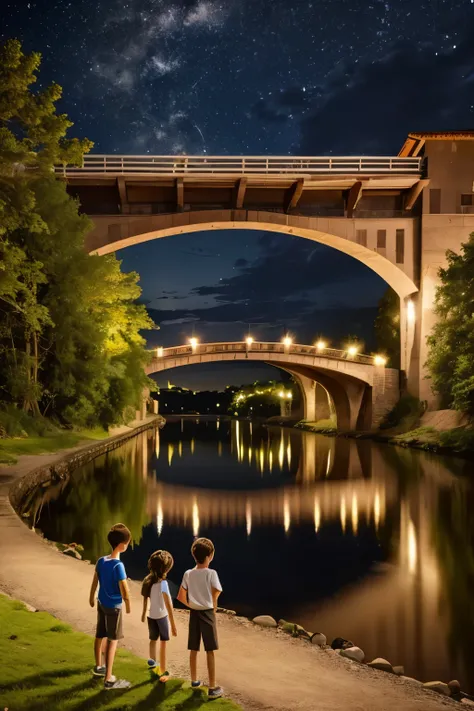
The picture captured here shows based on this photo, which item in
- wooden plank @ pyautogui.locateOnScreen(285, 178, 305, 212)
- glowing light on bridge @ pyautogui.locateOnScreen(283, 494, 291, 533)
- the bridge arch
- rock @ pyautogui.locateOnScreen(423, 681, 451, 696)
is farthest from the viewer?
the bridge arch

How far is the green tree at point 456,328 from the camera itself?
34.3m

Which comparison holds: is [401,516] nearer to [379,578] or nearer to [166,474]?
[379,578]

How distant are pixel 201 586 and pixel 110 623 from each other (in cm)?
81

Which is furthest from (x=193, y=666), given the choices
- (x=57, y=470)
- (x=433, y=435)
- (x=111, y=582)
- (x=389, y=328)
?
(x=389, y=328)

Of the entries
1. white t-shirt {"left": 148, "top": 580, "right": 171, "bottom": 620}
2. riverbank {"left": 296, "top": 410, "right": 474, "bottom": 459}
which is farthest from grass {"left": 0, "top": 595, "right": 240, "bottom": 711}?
riverbank {"left": 296, "top": 410, "right": 474, "bottom": 459}

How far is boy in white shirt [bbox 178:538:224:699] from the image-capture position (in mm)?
5457

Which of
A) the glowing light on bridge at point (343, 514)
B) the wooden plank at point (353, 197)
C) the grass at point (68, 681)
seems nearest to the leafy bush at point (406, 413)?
the wooden plank at point (353, 197)

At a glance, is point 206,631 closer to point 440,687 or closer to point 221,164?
point 440,687

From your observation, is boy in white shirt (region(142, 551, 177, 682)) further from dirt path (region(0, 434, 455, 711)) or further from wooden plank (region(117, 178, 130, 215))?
wooden plank (region(117, 178, 130, 215))

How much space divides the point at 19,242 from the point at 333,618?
82.9ft

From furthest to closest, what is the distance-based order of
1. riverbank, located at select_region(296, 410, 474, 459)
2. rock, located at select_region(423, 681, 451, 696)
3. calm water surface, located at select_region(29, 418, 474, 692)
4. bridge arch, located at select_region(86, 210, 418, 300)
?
1. bridge arch, located at select_region(86, 210, 418, 300)
2. riverbank, located at select_region(296, 410, 474, 459)
3. calm water surface, located at select_region(29, 418, 474, 692)
4. rock, located at select_region(423, 681, 451, 696)

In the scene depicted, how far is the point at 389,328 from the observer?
2549 inches

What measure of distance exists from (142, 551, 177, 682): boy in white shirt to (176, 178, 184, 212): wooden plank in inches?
1401

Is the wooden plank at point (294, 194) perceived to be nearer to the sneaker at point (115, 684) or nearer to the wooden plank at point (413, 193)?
the wooden plank at point (413, 193)
